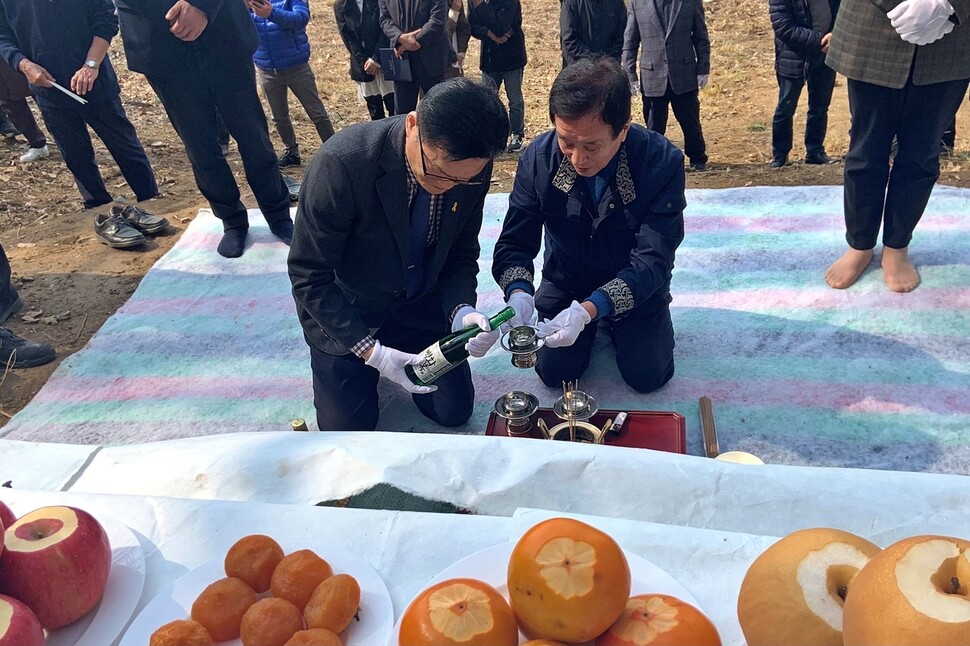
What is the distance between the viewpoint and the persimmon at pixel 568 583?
3.66 ft

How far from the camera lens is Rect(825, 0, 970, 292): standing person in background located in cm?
279

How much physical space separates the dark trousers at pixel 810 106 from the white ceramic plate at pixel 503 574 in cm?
469

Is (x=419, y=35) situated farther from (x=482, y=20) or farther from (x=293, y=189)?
(x=293, y=189)

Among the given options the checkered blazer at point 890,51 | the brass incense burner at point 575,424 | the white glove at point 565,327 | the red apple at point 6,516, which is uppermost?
the checkered blazer at point 890,51

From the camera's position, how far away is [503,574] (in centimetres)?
138

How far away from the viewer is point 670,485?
68.6 inches

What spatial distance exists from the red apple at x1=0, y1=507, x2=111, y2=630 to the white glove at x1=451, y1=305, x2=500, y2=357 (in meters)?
1.30

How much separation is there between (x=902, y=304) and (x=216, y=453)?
298cm

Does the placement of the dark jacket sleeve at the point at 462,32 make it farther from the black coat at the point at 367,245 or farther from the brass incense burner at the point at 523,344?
the brass incense burner at the point at 523,344

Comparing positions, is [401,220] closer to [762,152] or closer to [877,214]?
[877,214]

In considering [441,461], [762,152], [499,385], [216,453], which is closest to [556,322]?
[499,385]

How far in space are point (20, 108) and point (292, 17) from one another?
3.04 m

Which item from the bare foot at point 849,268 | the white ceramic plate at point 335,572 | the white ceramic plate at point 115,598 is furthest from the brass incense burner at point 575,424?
the bare foot at point 849,268

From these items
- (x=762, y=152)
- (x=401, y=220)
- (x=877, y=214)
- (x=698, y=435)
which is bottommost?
(x=762, y=152)
